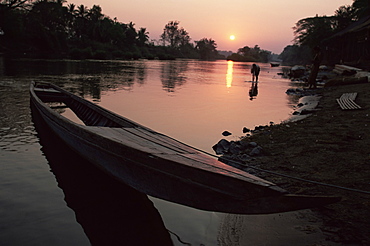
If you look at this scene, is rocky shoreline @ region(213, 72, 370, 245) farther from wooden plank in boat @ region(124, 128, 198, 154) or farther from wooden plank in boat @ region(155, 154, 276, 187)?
wooden plank in boat @ region(124, 128, 198, 154)

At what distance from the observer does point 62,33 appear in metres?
74.1

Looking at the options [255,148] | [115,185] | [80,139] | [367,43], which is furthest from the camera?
[367,43]

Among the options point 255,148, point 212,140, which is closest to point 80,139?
point 255,148

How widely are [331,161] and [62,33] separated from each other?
81581 millimetres

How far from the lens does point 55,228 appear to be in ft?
11.9

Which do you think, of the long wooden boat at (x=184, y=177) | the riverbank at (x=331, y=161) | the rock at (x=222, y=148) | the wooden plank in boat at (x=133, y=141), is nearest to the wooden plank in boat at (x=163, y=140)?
the long wooden boat at (x=184, y=177)

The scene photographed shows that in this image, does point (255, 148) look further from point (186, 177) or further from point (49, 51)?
point (49, 51)

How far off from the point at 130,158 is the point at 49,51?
257 ft

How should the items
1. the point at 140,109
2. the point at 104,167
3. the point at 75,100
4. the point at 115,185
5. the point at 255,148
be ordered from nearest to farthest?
the point at 104,167
the point at 115,185
the point at 255,148
the point at 75,100
the point at 140,109

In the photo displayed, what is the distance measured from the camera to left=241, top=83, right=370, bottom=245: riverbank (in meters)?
3.37

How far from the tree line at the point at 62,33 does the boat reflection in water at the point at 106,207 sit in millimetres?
61442

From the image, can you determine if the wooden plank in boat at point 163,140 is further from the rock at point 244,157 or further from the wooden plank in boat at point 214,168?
the rock at point 244,157

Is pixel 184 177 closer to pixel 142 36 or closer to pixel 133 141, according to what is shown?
pixel 133 141

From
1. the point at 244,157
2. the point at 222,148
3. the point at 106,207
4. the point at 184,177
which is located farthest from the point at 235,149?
the point at 184,177
